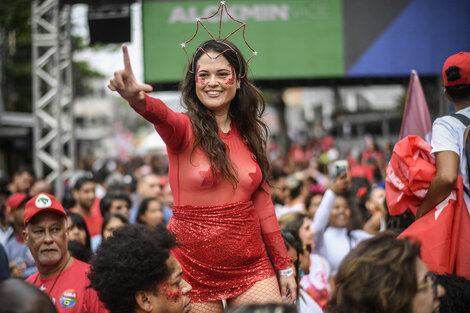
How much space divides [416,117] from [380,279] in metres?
2.60

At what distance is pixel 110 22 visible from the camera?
8.90m

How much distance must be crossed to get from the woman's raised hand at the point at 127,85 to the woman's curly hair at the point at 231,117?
55 cm

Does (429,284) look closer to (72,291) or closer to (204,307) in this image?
(204,307)

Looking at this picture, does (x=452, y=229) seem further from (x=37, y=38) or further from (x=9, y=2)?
(x=9, y=2)

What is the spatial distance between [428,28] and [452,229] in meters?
7.57

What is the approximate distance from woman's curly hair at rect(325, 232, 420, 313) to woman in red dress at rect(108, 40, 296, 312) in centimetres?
95

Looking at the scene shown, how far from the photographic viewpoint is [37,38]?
10.7m

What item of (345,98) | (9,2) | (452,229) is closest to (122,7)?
(9,2)

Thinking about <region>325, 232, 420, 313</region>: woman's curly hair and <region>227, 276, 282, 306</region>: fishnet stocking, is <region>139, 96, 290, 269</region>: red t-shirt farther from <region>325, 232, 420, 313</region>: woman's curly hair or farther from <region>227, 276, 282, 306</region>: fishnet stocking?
<region>325, 232, 420, 313</region>: woman's curly hair

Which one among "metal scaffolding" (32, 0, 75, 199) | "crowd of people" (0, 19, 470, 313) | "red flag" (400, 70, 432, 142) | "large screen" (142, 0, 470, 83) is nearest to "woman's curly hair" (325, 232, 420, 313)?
"crowd of people" (0, 19, 470, 313)

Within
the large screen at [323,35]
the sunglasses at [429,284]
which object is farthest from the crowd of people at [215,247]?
the large screen at [323,35]

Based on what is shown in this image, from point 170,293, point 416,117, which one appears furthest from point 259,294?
point 416,117

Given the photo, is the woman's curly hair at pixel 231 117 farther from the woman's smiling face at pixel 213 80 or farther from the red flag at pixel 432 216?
the red flag at pixel 432 216

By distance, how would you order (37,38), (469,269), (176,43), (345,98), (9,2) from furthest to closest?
(345,98), (9,2), (37,38), (176,43), (469,269)
